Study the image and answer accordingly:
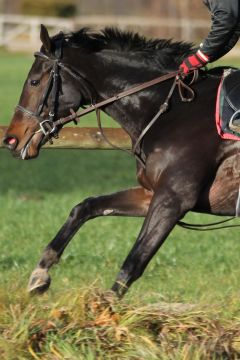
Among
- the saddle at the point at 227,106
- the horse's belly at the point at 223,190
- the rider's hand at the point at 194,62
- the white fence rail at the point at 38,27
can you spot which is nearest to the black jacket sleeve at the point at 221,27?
the rider's hand at the point at 194,62

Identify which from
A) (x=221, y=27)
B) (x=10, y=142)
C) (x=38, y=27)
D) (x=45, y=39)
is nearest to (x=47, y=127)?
(x=10, y=142)

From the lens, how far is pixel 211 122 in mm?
6770

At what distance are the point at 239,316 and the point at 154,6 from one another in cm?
6166

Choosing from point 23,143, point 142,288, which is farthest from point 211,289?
point 23,143

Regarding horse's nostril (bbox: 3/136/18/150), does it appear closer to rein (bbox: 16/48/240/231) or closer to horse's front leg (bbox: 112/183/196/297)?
rein (bbox: 16/48/240/231)

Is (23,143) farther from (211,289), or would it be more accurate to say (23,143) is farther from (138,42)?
(211,289)

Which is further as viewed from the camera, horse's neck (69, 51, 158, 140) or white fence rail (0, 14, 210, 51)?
white fence rail (0, 14, 210, 51)

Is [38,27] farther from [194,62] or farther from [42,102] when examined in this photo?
[194,62]

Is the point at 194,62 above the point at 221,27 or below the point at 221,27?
below

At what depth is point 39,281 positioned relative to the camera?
6797 mm

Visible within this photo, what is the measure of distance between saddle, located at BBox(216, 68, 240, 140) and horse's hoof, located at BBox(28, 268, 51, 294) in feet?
5.03

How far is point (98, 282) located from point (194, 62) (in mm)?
1598

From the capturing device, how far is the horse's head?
691 cm

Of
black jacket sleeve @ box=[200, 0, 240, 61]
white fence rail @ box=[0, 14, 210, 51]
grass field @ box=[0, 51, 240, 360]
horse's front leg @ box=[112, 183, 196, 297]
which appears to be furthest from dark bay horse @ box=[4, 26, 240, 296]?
white fence rail @ box=[0, 14, 210, 51]
